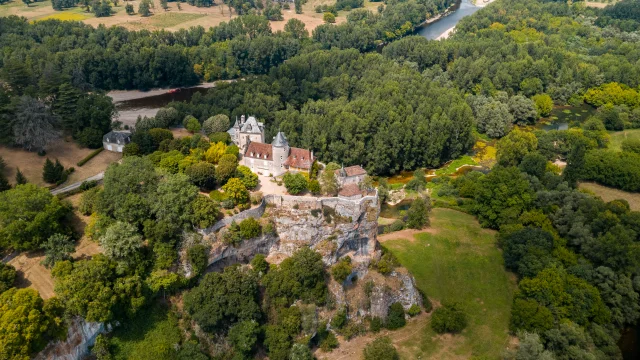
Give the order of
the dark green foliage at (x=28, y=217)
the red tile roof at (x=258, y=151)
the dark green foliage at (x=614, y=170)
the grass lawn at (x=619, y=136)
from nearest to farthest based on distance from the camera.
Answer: the dark green foliage at (x=28, y=217)
the red tile roof at (x=258, y=151)
the dark green foliage at (x=614, y=170)
the grass lawn at (x=619, y=136)

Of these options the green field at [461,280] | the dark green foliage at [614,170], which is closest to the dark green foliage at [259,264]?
the green field at [461,280]

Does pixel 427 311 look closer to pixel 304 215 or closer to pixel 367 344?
pixel 367 344

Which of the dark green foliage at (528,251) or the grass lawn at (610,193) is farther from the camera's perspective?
the grass lawn at (610,193)

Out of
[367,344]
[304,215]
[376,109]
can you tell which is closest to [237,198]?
[304,215]

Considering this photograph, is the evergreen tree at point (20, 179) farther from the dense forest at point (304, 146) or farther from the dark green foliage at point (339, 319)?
the dark green foliage at point (339, 319)

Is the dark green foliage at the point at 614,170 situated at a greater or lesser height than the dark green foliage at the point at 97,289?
lesser
